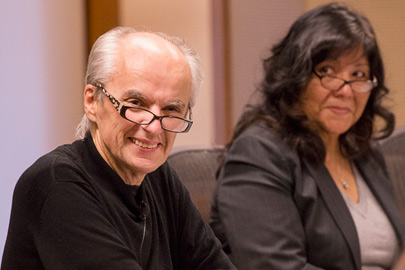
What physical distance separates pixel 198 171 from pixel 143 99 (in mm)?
960

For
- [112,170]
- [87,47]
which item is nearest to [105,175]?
[112,170]

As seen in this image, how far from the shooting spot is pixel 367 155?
2395mm

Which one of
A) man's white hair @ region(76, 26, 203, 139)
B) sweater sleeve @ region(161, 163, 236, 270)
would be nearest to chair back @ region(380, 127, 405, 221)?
sweater sleeve @ region(161, 163, 236, 270)

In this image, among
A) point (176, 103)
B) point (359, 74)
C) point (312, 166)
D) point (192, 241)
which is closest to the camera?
point (176, 103)

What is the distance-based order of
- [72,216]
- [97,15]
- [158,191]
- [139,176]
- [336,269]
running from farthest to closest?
[97,15] < [336,269] < [158,191] < [139,176] < [72,216]

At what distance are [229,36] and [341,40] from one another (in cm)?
102

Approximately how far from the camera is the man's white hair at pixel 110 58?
1.31m

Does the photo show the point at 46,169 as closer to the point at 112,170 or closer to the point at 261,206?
the point at 112,170

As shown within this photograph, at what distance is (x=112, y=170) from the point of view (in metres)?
1.34

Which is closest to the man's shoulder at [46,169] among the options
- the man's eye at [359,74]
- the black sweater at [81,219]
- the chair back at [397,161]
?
the black sweater at [81,219]

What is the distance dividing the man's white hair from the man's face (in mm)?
17

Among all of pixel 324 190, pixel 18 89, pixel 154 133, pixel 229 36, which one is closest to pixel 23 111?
pixel 18 89

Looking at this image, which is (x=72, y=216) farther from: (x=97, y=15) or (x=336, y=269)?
(x=97, y=15)

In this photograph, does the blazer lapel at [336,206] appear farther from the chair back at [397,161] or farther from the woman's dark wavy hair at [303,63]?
the chair back at [397,161]
